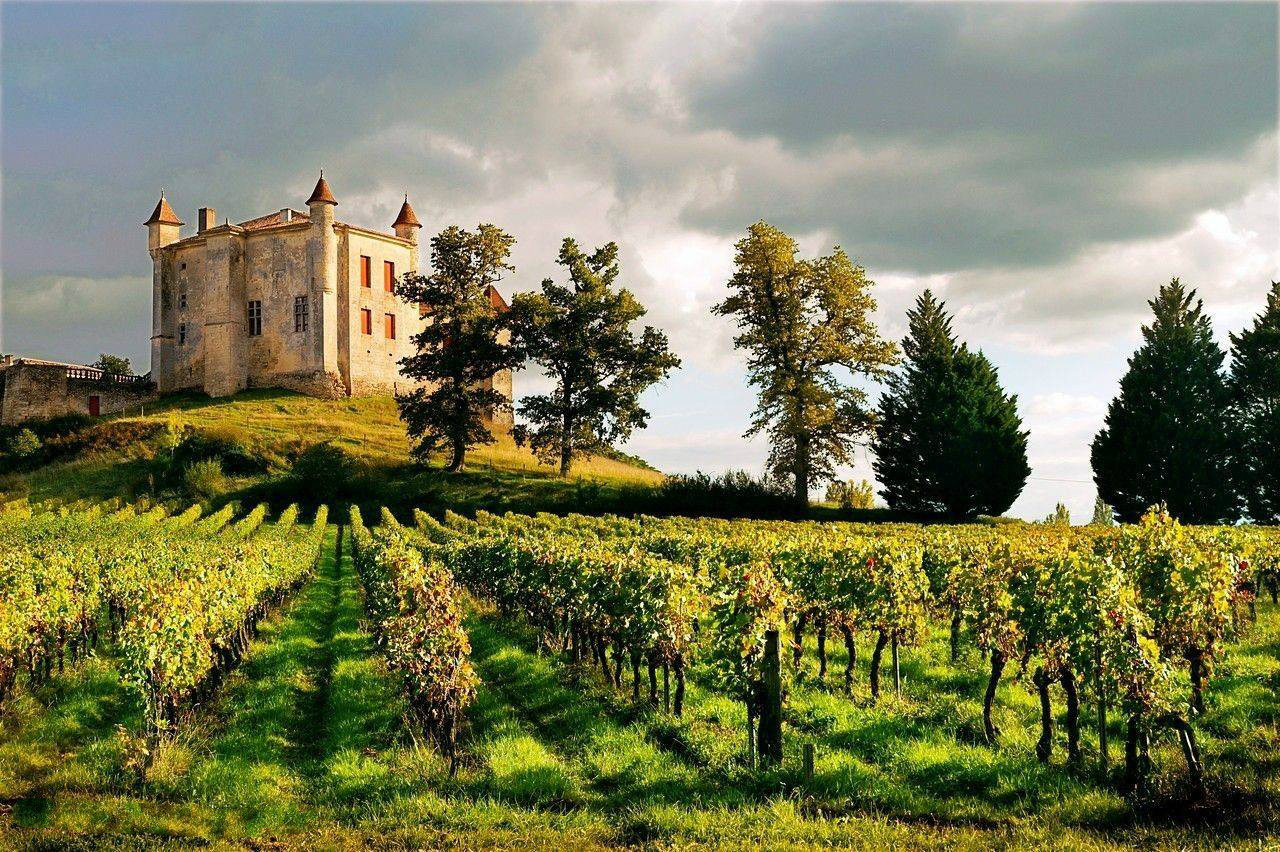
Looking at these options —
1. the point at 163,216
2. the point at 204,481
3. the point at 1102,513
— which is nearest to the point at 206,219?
the point at 163,216

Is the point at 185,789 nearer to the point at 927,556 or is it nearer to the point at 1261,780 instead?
the point at 1261,780

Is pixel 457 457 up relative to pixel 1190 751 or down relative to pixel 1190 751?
up

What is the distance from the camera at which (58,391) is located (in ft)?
235

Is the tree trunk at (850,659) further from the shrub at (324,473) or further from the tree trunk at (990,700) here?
the shrub at (324,473)

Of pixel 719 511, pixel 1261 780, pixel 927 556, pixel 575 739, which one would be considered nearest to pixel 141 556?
pixel 575 739

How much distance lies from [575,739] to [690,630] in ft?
7.15

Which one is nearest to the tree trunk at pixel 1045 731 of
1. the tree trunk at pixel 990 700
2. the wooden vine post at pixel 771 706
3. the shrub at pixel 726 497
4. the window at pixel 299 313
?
the tree trunk at pixel 990 700

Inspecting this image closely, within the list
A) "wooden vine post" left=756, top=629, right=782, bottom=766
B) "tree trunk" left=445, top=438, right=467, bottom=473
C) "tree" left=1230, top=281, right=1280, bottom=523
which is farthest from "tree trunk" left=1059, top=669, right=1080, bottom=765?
"tree trunk" left=445, top=438, right=467, bottom=473

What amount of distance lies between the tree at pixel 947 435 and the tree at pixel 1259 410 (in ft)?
31.7

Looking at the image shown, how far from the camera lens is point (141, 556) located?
20.6 m

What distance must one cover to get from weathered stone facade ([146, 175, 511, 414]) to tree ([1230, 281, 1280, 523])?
55.6m

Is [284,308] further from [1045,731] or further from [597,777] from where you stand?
[1045,731]

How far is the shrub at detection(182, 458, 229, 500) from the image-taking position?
2020 inches

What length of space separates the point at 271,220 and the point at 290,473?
107ft
